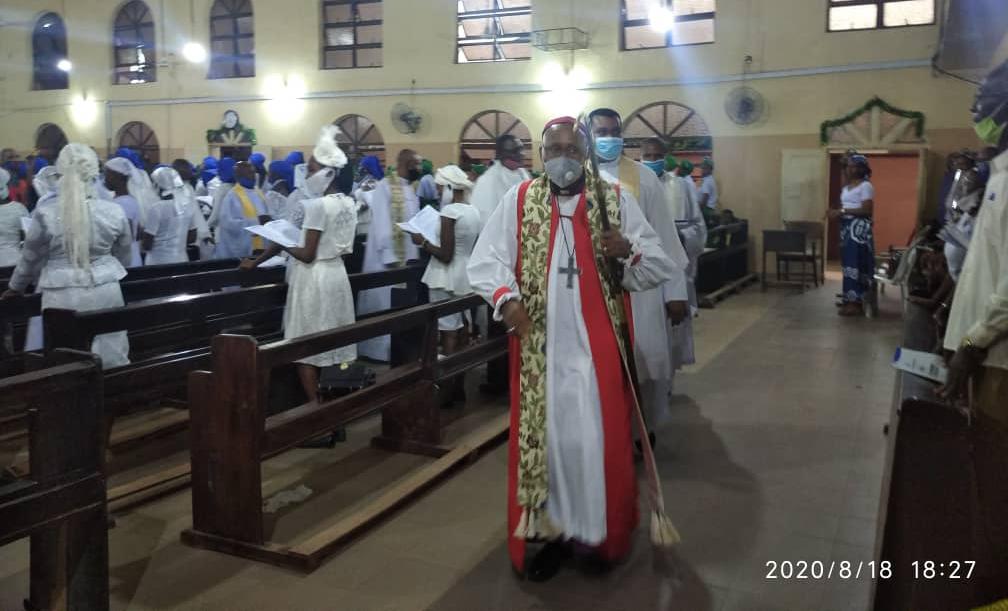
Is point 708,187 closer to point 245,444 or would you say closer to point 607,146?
point 607,146

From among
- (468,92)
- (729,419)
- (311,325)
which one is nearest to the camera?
(311,325)

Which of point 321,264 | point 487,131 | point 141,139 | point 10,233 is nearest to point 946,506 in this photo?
point 321,264

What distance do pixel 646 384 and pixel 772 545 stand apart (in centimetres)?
127

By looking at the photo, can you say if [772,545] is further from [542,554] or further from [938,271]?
[938,271]

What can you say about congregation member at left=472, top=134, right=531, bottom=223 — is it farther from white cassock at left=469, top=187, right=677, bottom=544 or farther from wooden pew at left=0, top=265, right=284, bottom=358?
white cassock at left=469, top=187, right=677, bottom=544

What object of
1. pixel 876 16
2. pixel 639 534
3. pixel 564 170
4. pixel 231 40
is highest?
pixel 231 40

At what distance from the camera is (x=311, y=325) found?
5105 mm

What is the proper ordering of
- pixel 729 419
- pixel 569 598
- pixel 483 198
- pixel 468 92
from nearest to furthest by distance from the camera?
pixel 569 598 < pixel 729 419 < pixel 483 198 < pixel 468 92

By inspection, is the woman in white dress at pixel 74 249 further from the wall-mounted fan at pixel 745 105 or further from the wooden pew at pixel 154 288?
the wall-mounted fan at pixel 745 105

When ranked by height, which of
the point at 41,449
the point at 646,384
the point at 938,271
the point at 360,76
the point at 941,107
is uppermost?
the point at 360,76

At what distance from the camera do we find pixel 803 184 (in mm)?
13344

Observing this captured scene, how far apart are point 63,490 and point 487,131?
537 inches

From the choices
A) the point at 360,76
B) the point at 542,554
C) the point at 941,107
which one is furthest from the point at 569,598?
the point at 360,76

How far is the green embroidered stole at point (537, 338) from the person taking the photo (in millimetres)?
3193
